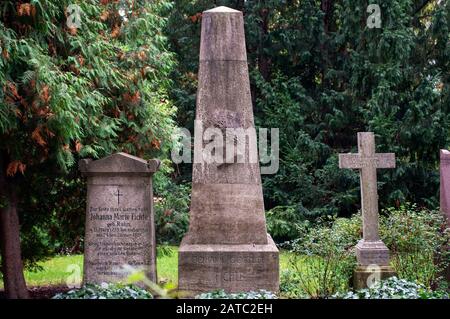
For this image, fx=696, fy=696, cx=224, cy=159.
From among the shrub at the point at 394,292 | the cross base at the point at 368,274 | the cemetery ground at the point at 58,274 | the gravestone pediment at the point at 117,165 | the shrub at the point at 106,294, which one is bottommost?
the cemetery ground at the point at 58,274

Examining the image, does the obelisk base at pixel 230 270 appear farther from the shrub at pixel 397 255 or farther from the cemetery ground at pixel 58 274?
the cemetery ground at pixel 58 274

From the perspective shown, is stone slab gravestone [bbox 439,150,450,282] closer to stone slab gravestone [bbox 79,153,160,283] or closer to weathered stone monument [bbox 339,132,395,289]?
weathered stone monument [bbox 339,132,395,289]

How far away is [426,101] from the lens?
16719mm

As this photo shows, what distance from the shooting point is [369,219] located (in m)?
10.4

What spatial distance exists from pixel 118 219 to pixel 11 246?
1.81 metres

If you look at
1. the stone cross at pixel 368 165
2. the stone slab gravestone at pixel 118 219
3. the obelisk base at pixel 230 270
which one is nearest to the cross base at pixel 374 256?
the stone cross at pixel 368 165

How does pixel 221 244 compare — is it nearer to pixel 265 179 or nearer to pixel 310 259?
pixel 310 259

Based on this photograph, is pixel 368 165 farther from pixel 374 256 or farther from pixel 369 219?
pixel 374 256

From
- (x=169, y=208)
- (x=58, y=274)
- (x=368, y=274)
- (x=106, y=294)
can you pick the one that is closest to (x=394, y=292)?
(x=106, y=294)

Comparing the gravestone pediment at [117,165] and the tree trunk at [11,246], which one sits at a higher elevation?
the gravestone pediment at [117,165]

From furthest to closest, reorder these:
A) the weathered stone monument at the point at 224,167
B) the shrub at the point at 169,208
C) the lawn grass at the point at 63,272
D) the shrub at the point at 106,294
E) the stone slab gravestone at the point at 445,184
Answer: the shrub at the point at 169,208, the lawn grass at the point at 63,272, the stone slab gravestone at the point at 445,184, the weathered stone monument at the point at 224,167, the shrub at the point at 106,294

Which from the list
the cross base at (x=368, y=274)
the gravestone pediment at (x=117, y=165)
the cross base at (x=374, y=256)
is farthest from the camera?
the cross base at (x=374, y=256)

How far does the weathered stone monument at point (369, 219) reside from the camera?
32.7 feet

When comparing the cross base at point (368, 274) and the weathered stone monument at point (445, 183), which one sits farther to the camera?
the weathered stone monument at point (445, 183)
